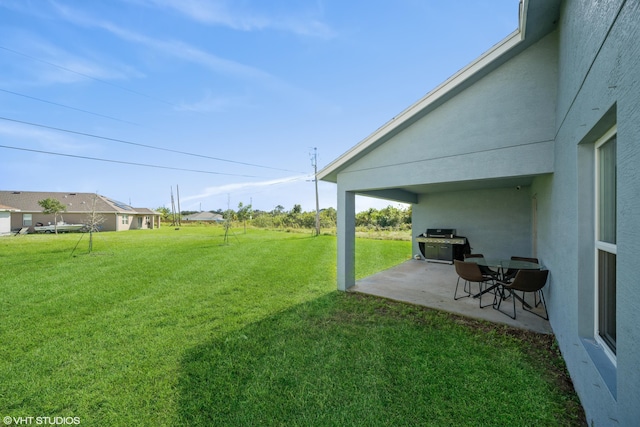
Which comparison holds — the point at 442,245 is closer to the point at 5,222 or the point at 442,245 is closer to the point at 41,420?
the point at 41,420

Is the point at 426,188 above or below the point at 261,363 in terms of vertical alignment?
above

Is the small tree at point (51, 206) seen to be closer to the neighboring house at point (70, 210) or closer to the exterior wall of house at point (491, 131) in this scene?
the neighboring house at point (70, 210)

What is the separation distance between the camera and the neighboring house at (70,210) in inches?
977

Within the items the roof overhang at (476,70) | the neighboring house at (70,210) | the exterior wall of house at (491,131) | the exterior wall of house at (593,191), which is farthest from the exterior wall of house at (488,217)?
the neighboring house at (70,210)

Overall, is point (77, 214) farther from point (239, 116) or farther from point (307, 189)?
point (307, 189)

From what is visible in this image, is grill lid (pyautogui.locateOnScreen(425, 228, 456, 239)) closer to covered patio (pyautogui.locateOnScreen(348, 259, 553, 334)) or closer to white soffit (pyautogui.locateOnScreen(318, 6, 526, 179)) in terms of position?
covered patio (pyautogui.locateOnScreen(348, 259, 553, 334))

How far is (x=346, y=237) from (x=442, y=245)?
16.7ft

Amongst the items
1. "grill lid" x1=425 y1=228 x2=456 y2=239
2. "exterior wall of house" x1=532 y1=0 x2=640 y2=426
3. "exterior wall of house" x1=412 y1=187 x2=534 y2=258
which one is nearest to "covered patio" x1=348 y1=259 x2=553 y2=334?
"exterior wall of house" x1=532 y1=0 x2=640 y2=426

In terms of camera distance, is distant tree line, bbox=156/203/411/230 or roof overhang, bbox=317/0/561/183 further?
distant tree line, bbox=156/203/411/230

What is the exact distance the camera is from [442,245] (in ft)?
29.5

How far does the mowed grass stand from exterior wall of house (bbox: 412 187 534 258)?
5513 mm

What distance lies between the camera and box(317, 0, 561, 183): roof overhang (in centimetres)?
320

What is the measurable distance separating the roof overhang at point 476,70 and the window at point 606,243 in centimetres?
233

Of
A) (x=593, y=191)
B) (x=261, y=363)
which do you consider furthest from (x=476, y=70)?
(x=261, y=363)
